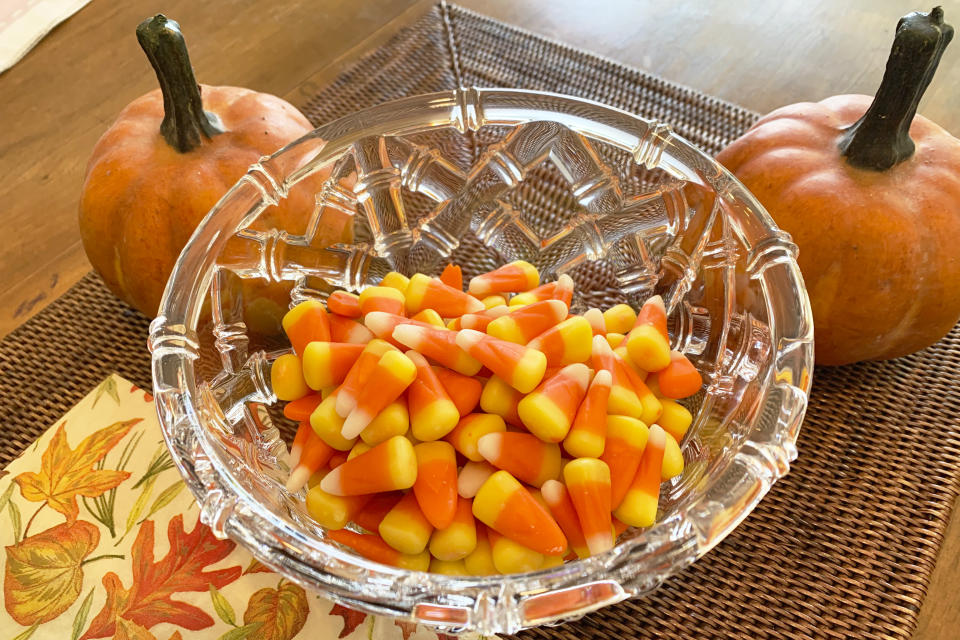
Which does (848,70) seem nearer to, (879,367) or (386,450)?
(879,367)

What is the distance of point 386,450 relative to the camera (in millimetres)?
667

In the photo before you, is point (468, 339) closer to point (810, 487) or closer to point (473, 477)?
point (473, 477)

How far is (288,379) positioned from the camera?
77cm

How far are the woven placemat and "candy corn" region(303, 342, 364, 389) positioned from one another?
12.5 inches

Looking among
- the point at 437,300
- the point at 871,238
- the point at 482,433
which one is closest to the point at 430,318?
the point at 437,300

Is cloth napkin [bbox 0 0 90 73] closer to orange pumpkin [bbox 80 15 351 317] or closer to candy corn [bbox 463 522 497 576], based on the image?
orange pumpkin [bbox 80 15 351 317]

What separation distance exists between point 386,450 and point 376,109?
1.37 feet

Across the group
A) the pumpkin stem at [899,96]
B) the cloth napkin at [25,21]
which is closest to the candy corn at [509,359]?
the pumpkin stem at [899,96]

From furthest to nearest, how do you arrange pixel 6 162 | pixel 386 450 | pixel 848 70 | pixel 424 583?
pixel 848 70
pixel 6 162
pixel 386 450
pixel 424 583

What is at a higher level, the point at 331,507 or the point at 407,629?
the point at 331,507

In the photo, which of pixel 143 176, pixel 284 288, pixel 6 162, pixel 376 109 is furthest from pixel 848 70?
pixel 6 162

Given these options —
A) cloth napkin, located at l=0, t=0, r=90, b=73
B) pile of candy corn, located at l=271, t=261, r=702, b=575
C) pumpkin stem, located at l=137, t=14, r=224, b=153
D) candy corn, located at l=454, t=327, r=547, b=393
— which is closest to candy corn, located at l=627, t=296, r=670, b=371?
pile of candy corn, located at l=271, t=261, r=702, b=575

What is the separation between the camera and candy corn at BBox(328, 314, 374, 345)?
2.59 feet

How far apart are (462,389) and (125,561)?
0.41 metres
